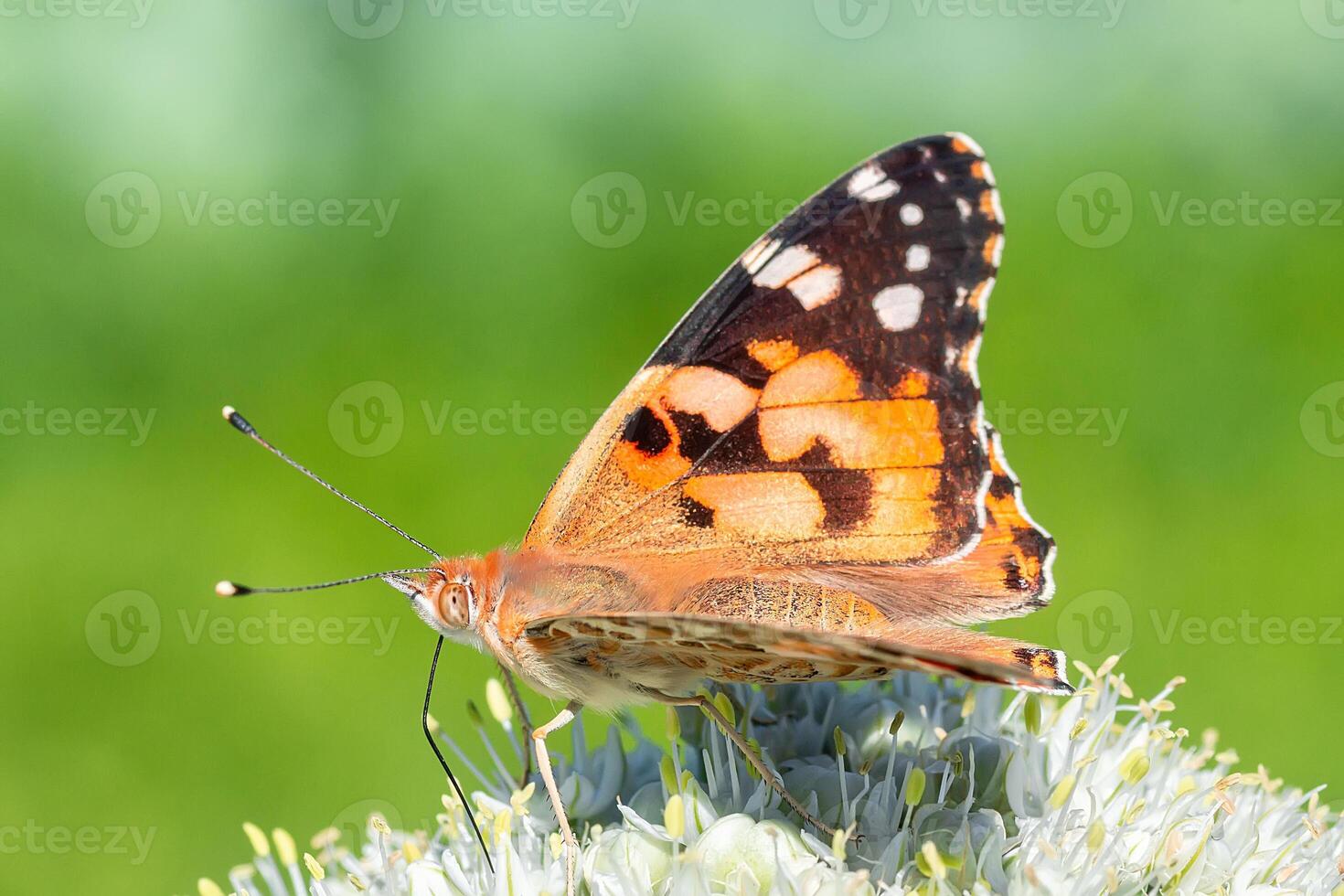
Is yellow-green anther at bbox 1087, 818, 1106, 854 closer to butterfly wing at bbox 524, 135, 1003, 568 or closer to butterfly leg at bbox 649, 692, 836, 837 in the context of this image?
butterfly leg at bbox 649, 692, 836, 837

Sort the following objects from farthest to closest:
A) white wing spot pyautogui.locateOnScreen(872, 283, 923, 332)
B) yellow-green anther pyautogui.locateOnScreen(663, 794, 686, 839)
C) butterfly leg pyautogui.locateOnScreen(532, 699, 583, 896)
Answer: white wing spot pyautogui.locateOnScreen(872, 283, 923, 332) < butterfly leg pyautogui.locateOnScreen(532, 699, 583, 896) < yellow-green anther pyautogui.locateOnScreen(663, 794, 686, 839)

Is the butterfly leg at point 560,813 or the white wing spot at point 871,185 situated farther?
the white wing spot at point 871,185

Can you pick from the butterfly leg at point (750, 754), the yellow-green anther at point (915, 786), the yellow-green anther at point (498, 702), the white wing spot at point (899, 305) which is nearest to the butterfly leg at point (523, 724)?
the yellow-green anther at point (498, 702)

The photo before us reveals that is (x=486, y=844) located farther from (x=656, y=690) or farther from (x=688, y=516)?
(x=688, y=516)

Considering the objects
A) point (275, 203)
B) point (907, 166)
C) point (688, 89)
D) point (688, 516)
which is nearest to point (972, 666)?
point (688, 516)

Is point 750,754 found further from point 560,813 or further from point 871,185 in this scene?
point 871,185

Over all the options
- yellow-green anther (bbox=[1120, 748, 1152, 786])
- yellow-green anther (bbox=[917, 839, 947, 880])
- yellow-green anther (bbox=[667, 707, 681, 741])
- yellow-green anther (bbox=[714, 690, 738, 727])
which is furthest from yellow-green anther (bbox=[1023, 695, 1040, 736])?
yellow-green anther (bbox=[667, 707, 681, 741])

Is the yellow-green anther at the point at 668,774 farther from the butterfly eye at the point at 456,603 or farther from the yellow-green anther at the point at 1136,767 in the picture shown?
the yellow-green anther at the point at 1136,767
